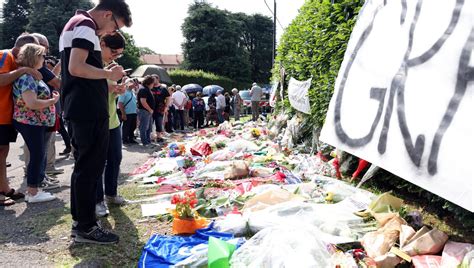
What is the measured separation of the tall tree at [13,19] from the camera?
42.6m

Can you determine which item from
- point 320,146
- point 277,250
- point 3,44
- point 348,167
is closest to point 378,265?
point 277,250

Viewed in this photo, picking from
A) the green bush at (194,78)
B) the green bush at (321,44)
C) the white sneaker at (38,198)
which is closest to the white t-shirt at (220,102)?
the green bush at (321,44)

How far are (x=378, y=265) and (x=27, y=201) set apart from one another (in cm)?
369

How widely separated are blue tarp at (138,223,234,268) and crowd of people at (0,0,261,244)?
0.36 m

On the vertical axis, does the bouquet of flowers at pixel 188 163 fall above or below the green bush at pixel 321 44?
below

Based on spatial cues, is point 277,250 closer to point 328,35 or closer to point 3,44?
point 328,35

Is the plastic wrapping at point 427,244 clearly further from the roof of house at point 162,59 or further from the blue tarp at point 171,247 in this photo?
the roof of house at point 162,59

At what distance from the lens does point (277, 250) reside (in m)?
2.50

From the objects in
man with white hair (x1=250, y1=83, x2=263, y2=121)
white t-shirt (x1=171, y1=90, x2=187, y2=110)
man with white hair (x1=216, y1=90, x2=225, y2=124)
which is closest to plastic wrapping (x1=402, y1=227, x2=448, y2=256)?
white t-shirt (x1=171, y1=90, x2=187, y2=110)

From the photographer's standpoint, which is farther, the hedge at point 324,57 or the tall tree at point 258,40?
the tall tree at point 258,40

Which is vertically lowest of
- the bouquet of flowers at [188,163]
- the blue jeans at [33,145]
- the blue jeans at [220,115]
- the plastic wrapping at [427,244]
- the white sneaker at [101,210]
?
the blue jeans at [220,115]

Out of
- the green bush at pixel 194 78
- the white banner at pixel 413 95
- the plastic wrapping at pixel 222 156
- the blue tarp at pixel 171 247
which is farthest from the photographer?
the green bush at pixel 194 78

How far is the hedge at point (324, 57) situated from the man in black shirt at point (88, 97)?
2.65 m

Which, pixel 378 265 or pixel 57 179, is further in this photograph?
pixel 57 179
